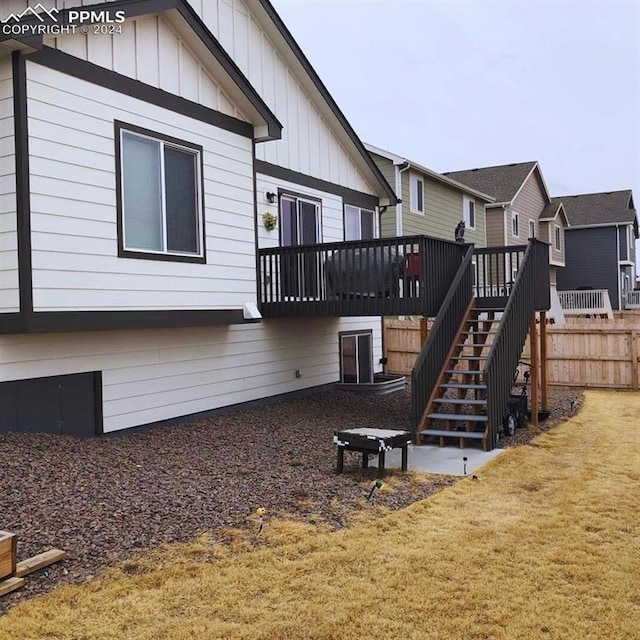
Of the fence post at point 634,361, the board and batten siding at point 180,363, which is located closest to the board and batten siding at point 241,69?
the board and batten siding at point 180,363

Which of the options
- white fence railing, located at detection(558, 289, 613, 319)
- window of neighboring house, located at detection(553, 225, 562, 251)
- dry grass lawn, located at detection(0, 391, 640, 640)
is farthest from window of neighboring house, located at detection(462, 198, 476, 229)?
dry grass lawn, located at detection(0, 391, 640, 640)

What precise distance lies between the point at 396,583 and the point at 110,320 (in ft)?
15.8

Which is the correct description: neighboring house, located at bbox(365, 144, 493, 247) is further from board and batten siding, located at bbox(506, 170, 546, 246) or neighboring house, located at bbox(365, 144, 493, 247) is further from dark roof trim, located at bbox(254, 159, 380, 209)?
dark roof trim, located at bbox(254, 159, 380, 209)

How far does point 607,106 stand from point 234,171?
32420 millimetres

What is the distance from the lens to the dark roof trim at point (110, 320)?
267 inches

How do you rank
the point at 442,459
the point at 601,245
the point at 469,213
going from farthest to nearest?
the point at 601,245
the point at 469,213
the point at 442,459

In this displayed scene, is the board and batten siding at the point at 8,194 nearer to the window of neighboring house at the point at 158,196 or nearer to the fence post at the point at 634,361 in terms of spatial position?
the window of neighboring house at the point at 158,196

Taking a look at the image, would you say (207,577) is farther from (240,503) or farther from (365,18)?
(365,18)

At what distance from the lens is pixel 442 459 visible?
805 cm

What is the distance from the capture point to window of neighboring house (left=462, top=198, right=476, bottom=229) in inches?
983

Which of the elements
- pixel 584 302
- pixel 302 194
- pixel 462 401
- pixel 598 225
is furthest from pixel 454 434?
pixel 598 225

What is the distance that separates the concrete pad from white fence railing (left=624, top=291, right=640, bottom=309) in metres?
34.5

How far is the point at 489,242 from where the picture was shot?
28500 mm

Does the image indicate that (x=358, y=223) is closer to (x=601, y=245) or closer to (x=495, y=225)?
(x=495, y=225)
